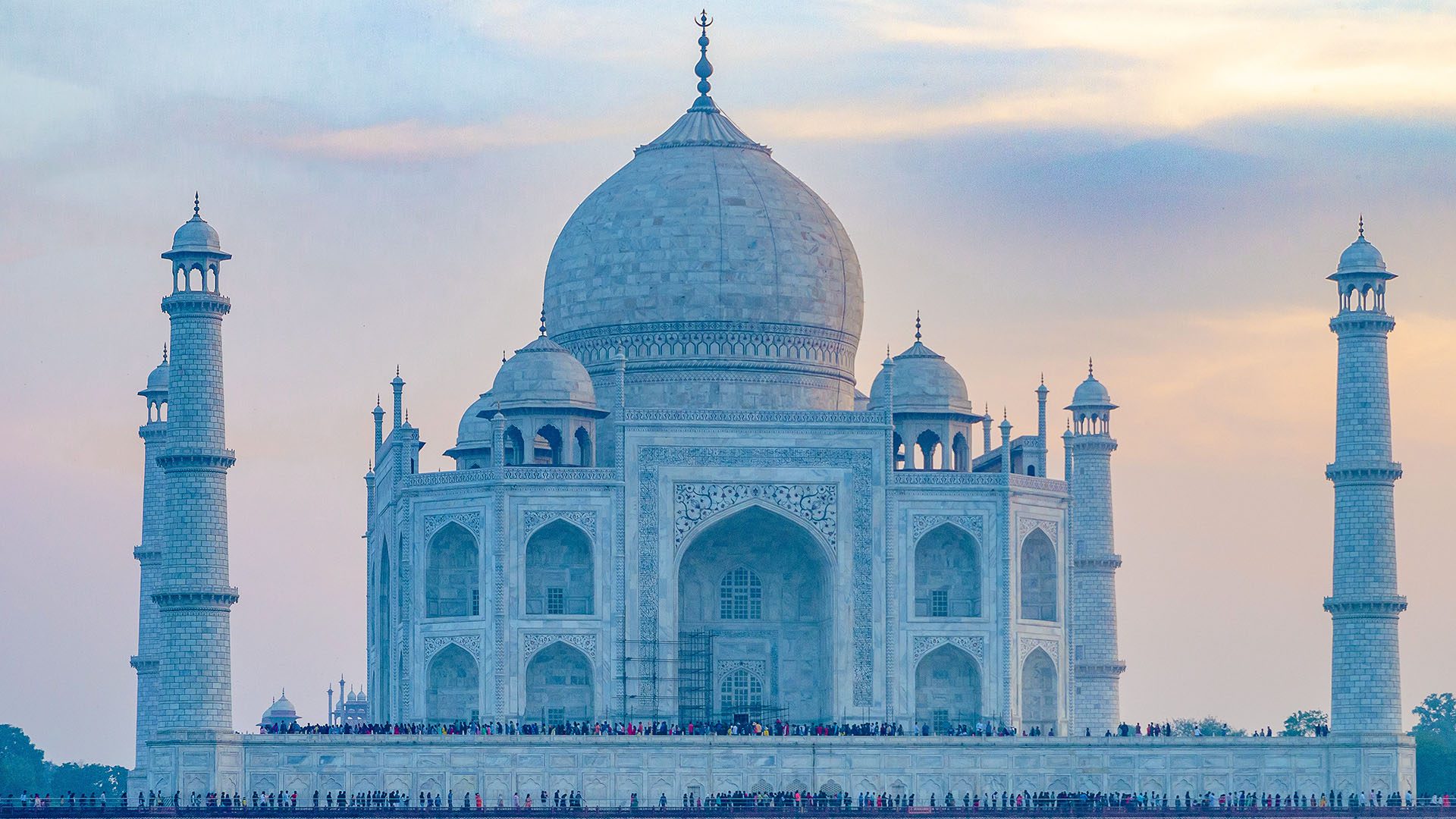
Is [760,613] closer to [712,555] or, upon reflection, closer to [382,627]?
[712,555]

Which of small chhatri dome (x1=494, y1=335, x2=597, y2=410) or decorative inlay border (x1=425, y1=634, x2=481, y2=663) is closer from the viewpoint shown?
decorative inlay border (x1=425, y1=634, x2=481, y2=663)

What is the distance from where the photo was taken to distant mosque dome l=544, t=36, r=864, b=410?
5547 centimetres

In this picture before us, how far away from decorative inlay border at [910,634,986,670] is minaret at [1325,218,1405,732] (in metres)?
5.96

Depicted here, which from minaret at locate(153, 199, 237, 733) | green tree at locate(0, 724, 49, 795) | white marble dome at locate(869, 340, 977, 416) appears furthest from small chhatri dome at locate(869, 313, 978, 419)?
green tree at locate(0, 724, 49, 795)

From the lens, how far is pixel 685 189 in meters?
56.1

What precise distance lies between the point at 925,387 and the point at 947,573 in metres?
3.63

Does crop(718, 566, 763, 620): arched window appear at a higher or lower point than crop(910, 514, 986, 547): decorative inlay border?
lower

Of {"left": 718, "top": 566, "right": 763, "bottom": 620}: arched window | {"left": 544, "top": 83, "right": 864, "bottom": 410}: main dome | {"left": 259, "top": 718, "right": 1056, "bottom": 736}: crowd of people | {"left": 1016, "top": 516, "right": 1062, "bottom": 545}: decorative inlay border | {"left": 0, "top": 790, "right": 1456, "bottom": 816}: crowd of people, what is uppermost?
{"left": 544, "top": 83, "right": 864, "bottom": 410}: main dome

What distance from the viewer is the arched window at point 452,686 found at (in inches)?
2021

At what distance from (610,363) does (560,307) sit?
2007mm

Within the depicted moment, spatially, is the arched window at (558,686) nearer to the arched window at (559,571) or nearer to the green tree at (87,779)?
the arched window at (559,571)

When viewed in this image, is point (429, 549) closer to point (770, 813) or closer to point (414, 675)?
point (414, 675)

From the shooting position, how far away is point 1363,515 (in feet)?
165

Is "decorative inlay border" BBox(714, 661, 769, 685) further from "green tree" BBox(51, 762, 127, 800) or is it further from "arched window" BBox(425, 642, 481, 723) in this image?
"green tree" BBox(51, 762, 127, 800)
